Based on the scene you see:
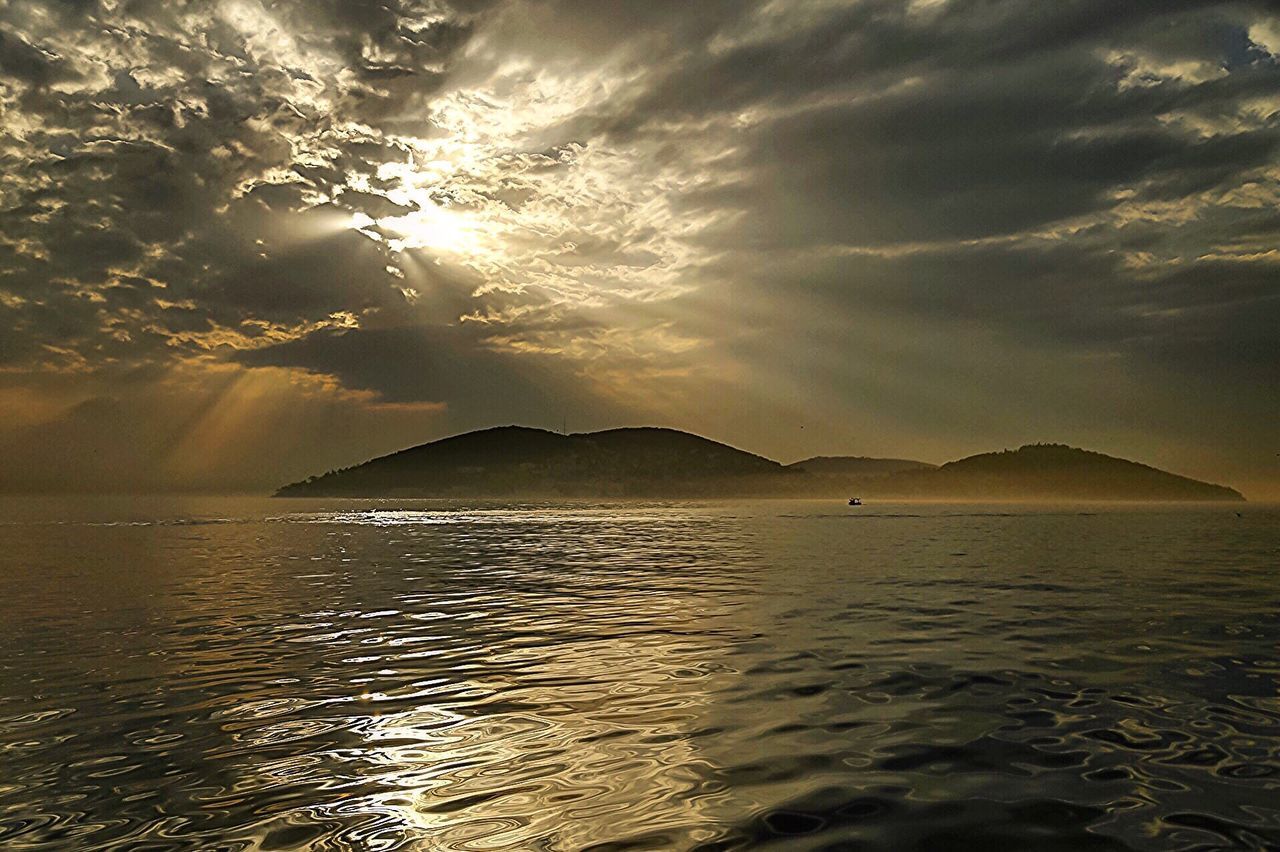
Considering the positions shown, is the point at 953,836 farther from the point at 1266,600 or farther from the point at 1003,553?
the point at 1003,553

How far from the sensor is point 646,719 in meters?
14.9

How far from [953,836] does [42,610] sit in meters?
34.1

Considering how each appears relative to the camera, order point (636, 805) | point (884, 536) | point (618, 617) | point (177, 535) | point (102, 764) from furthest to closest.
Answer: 1. point (177, 535)
2. point (884, 536)
3. point (618, 617)
4. point (102, 764)
5. point (636, 805)

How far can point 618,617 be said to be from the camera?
28.2m

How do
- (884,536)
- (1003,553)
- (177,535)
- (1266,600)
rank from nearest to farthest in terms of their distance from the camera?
(1266,600) → (1003,553) → (884,536) → (177,535)

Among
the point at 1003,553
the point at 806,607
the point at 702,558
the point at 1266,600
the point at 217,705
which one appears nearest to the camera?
the point at 217,705

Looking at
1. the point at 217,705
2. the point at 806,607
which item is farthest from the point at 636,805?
the point at 806,607

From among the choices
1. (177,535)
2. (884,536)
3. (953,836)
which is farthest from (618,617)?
(177,535)

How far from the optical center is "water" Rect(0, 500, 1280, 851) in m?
10.1

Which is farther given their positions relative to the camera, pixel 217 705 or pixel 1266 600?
pixel 1266 600

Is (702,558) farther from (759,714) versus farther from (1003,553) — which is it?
(759,714)

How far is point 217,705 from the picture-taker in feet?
54.4

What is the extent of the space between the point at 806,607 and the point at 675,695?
→ 565 inches

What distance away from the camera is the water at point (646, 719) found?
10.1 m
